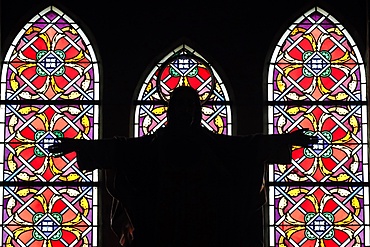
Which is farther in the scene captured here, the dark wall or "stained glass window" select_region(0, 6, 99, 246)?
the dark wall

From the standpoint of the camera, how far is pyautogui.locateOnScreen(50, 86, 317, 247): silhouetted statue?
11758mm

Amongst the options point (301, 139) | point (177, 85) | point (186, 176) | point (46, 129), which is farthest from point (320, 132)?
point (186, 176)

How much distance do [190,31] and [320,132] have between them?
154cm

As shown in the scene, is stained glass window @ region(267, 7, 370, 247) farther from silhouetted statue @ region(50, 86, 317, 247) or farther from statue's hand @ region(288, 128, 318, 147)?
statue's hand @ region(288, 128, 318, 147)

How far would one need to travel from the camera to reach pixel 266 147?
1205cm

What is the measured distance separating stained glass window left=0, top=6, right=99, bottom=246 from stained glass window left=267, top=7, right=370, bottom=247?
65.7 inches

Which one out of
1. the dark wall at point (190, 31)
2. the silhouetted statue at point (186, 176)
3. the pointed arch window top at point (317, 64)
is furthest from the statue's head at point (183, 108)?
the pointed arch window top at point (317, 64)

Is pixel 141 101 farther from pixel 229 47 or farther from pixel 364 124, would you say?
pixel 364 124

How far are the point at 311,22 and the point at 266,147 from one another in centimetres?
408

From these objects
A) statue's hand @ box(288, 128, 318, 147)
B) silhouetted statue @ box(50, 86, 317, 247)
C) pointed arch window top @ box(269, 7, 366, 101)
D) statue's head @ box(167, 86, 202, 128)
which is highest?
pointed arch window top @ box(269, 7, 366, 101)

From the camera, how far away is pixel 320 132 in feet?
50.6

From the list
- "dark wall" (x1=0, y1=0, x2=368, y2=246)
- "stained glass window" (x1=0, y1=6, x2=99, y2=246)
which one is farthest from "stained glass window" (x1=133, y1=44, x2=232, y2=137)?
"stained glass window" (x1=0, y1=6, x2=99, y2=246)

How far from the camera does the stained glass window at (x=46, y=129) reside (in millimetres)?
15078

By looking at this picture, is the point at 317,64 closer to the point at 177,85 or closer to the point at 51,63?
the point at 177,85
